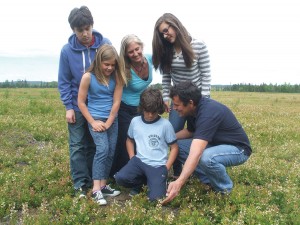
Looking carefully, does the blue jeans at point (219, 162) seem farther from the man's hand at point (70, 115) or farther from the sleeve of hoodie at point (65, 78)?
the sleeve of hoodie at point (65, 78)

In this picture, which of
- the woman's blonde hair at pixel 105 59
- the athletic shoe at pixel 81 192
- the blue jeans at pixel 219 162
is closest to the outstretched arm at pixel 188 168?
the blue jeans at pixel 219 162

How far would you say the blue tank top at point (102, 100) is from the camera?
25.0ft

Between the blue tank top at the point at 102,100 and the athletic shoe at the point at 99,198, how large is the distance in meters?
1.43

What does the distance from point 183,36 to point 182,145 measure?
2.19 metres

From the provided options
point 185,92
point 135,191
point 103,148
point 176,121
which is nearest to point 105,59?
point 185,92

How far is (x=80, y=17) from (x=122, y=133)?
106 inches

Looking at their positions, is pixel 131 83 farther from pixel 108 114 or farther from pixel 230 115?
pixel 230 115

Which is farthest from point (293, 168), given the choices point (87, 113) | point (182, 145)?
point (87, 113)

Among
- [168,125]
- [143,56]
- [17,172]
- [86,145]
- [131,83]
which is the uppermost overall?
[143,56]

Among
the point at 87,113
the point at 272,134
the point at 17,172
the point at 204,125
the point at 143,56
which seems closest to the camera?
the point at 204,125

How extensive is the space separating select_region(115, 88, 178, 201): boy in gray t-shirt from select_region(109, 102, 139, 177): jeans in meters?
0.42

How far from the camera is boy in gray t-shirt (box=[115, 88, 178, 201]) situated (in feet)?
25.1

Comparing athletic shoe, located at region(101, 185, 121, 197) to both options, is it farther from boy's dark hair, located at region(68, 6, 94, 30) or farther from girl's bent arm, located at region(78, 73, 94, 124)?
boy's dark hair, located at region(68, 6, 94, 30)

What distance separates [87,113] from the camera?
7.53m
